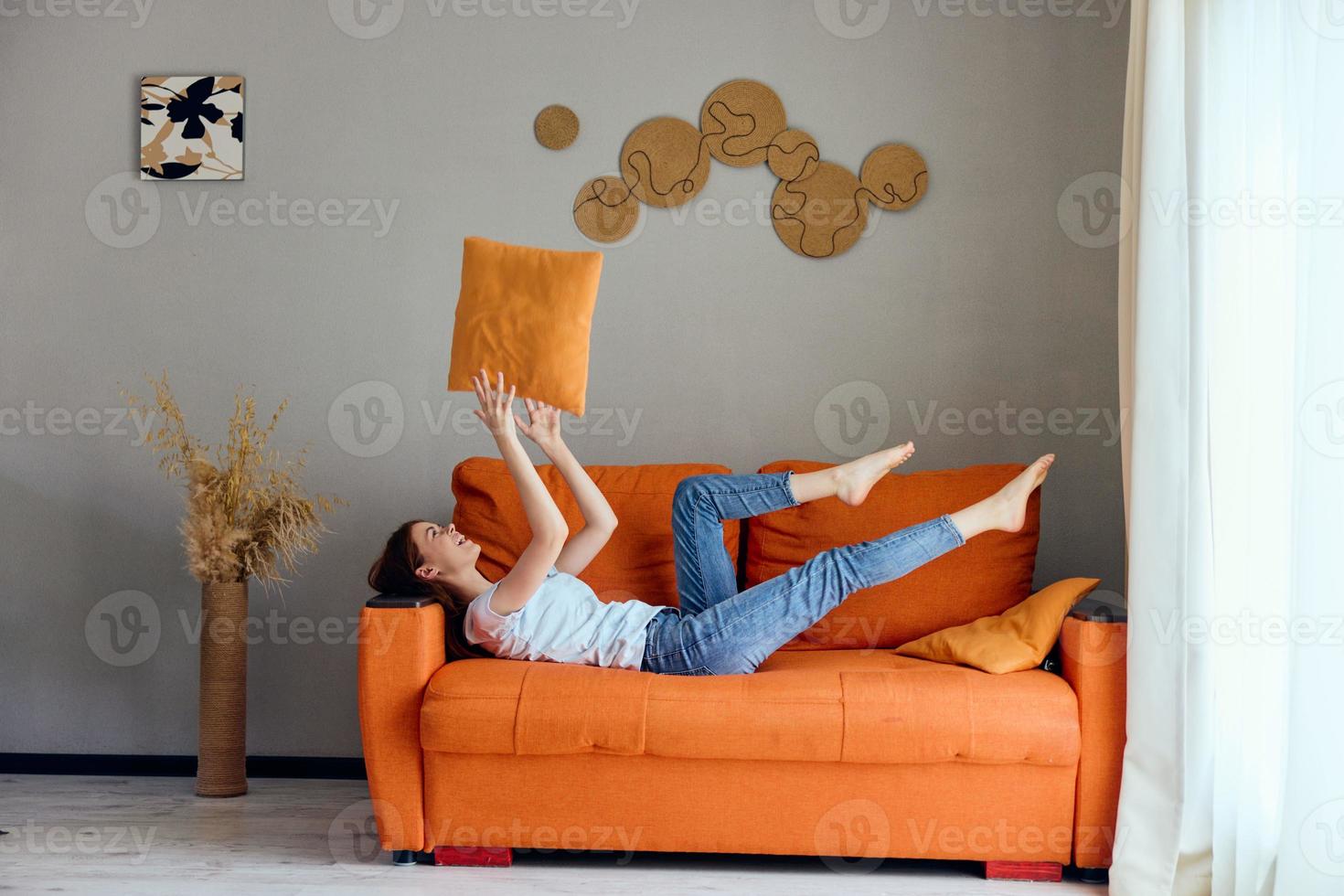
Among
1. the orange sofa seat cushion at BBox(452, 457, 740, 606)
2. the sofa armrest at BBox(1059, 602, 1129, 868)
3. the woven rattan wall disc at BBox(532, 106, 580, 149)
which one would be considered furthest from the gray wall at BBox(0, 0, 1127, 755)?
the sofa armrest at BBox(1059, 602, 1129, 868)

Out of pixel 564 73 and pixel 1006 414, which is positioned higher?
pixel 564 73

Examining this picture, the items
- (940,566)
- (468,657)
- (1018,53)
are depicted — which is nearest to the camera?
(468,657)

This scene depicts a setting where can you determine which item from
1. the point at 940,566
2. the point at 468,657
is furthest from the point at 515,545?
the point at 940,566

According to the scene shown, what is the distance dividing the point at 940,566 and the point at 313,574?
1997 mm

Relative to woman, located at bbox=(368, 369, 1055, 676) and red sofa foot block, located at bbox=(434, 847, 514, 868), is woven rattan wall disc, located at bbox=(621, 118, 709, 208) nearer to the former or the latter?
woman, located at bbox=(368, 369, 1055, 676)

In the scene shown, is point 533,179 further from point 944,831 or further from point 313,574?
point 944,831

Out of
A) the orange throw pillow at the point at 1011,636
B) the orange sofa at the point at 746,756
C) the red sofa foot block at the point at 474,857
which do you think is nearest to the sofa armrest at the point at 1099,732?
the orange sofa at the point at 746,756

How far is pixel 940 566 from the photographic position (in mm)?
3076

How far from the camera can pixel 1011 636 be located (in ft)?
8.93

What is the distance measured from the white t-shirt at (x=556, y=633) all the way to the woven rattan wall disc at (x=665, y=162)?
4.87 ft

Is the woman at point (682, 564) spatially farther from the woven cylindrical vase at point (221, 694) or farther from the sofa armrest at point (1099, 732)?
the woven cylindrical vase at point (221, 694)

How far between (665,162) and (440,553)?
1.54 m

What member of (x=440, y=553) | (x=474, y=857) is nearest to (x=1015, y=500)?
(x=440, y=553)

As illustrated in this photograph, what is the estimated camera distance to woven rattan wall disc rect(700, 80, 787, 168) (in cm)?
369
